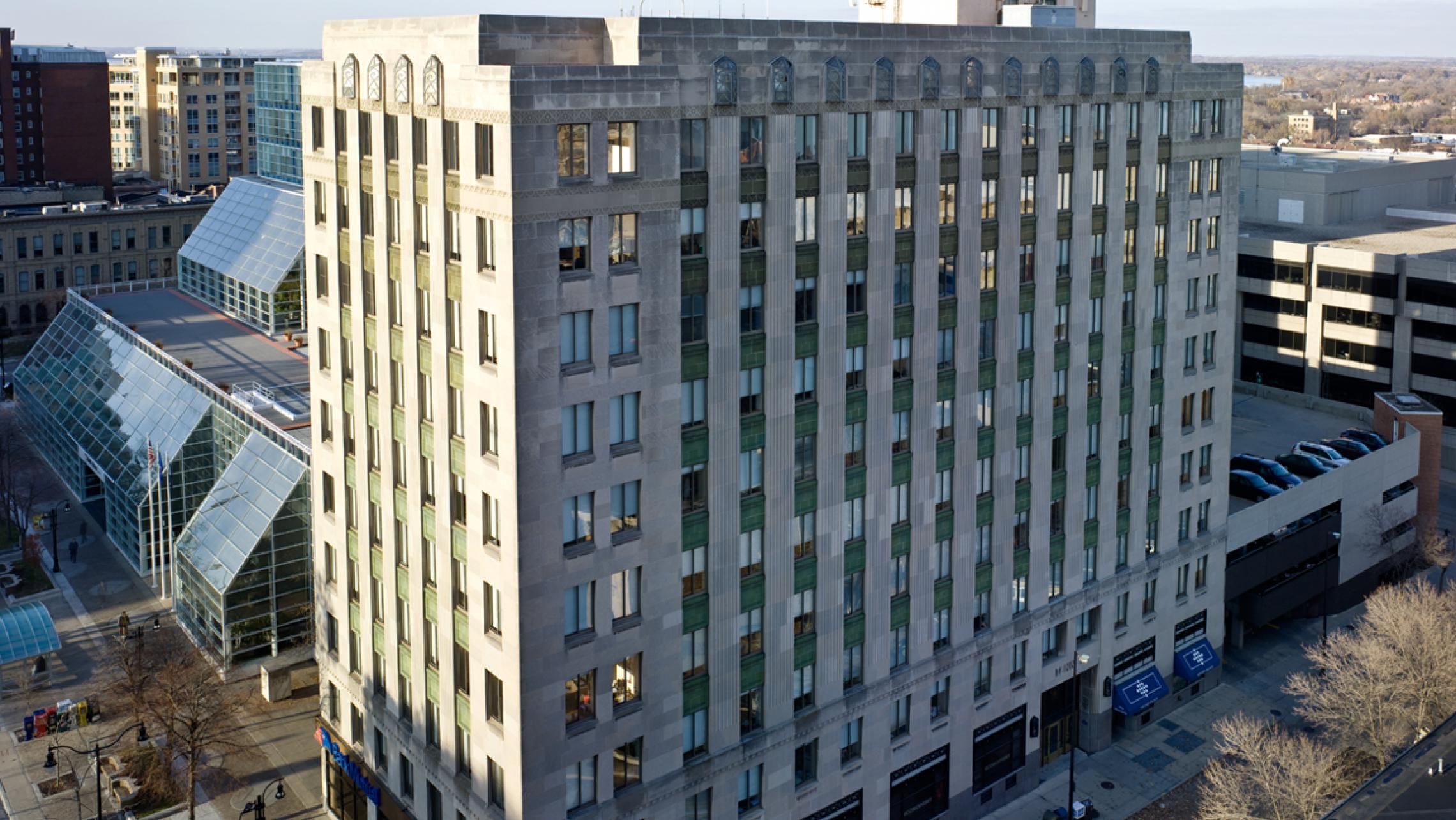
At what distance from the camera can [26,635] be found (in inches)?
2822

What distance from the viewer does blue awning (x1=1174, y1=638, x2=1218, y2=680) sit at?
237ft

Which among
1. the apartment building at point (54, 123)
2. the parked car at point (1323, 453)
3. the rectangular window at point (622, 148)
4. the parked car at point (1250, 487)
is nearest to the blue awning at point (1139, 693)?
the parked car at point (1250, 487)

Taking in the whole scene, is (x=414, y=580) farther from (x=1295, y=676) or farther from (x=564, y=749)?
(x=1295, y=676)

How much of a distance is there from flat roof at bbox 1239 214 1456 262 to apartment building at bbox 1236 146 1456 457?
206 mm

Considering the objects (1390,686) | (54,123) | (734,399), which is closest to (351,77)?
(734,399)

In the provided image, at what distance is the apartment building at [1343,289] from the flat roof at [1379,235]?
8.1 inches

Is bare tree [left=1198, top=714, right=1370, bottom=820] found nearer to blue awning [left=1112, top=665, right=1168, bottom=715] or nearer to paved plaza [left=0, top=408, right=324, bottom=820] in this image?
blue awning [left=1112, top=665, right=1168, bottom=715]

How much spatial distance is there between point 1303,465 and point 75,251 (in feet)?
407

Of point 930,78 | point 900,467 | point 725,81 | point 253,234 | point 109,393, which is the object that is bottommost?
point 109,393

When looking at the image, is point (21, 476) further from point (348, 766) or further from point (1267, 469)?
Result: point (1267, 469)

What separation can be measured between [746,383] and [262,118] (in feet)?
374

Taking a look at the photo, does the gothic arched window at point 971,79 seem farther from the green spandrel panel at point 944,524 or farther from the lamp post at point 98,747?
the lamp post at point 98,747

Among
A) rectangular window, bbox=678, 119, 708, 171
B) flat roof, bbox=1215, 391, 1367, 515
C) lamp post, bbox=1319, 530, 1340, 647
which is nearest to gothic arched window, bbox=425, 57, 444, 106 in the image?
rectangular window, bbox=678, 119, 708, 171

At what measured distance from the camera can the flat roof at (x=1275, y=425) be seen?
90625 millimetres
